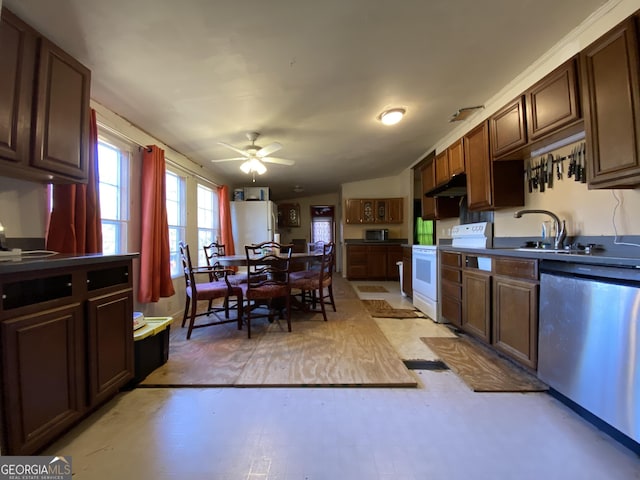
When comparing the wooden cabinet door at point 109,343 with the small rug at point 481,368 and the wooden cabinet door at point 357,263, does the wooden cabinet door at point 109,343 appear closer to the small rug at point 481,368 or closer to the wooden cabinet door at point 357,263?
the small rug at point 481,368

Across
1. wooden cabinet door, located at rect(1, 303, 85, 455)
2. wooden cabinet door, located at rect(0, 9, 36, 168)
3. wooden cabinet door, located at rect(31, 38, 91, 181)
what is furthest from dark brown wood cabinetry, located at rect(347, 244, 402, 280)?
wooden cabinet door, located at rect(0, 9, 36, 168)

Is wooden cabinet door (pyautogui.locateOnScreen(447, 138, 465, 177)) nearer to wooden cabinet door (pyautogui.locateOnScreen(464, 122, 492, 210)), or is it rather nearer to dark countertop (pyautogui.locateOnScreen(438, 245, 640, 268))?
wooden cabinet door (pyautogui.locateOnScreen(464, 122, 492, 210))

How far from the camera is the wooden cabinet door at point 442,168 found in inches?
130

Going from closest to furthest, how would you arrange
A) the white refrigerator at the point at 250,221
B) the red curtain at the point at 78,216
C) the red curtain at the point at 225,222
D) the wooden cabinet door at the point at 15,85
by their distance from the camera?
1. the wooden cabinet door at the point at 15,85
2. the red curtain at the point at 78,216
3. the red curtain at the point at 225,222
4. the white refrigerator at the point at 250,221

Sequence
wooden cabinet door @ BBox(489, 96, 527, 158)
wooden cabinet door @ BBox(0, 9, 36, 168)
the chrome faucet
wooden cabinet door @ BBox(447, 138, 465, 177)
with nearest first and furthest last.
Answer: wooden cabinet door @ BBox(0, 9, 36, 168) < the chrome faucet < wooden cabinet door @ BBox(489, 96, 527, 158) < wooden cabinet door @ BBox(447, 138, 465, 177)

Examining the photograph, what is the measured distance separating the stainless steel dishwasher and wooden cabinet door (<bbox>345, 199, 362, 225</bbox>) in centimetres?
466

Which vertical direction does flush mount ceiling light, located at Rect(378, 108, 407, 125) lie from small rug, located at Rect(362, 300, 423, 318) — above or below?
above

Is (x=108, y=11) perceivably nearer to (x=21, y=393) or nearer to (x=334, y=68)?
(x=334, y=68)

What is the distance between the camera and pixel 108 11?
1347mm

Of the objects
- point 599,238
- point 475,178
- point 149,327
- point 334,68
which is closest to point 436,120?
point 475,178

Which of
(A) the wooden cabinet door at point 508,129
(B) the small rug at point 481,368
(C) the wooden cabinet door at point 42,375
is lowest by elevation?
(B) the small rug at point 481,368

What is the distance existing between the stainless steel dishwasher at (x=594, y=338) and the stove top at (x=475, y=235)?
0.79 meters

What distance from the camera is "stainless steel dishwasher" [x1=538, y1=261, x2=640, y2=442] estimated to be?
1.18m

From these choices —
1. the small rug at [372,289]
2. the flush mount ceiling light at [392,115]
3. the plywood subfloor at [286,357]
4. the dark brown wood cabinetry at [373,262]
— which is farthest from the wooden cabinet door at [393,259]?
the flush mount ceiling light at [392,115]
